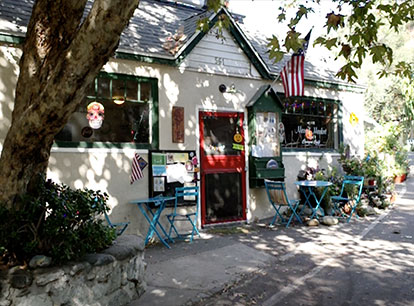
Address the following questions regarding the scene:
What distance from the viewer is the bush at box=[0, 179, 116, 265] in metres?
3.57

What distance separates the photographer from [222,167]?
8.45 metres

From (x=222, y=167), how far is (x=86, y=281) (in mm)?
5110

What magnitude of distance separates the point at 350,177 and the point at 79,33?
809 centimetres

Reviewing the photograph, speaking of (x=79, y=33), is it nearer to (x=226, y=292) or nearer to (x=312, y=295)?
(x=226, y=292)

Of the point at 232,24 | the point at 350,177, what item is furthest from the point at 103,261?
the point at 350,177

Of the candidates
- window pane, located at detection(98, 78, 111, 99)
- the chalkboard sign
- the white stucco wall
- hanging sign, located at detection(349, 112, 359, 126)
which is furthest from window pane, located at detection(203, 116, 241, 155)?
hanging sign, located at detection(349, 112, 359, 126)

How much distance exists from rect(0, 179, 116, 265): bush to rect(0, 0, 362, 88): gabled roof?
11.8 ft

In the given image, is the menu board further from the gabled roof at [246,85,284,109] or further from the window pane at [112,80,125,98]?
the window pane at [112,80,125,98]

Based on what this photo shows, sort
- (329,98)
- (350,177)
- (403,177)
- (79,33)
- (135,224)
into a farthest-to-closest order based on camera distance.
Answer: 1. (403,177)
2. (329,98)
3. (350,177)
4. (135,224)
5. (79,33)

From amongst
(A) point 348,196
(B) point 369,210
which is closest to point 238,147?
(A) point 348,196

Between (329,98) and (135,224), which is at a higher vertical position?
(329,98)

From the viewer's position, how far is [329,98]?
34.9 feet

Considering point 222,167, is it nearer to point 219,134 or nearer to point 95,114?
point 219,134

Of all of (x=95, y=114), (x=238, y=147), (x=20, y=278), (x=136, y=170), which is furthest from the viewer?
(x=238, y=147)
